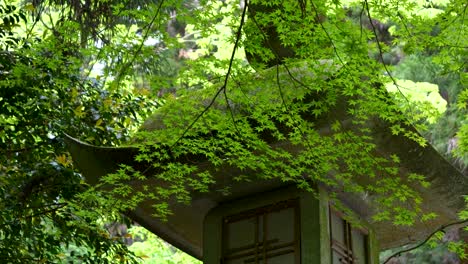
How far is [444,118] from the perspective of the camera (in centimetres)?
1216

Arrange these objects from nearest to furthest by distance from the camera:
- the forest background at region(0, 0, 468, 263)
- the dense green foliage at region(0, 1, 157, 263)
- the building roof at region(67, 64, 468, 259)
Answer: the forest background at region(0, 0, 468, 263)
the building roof at region(67, 64, 468, 259)
the dense green foliage at region(0, 1, 157, 263)

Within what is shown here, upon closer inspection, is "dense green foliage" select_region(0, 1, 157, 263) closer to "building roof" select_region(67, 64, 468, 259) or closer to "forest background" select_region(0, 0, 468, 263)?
"forest background" select_region(0, 0, 468, 263)

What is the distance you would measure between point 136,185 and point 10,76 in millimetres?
1242

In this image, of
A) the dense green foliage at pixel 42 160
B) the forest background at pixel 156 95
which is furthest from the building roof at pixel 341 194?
the dense green foliage at pixel 42 160

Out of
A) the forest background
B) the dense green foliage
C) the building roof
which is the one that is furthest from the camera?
the dense green foliage

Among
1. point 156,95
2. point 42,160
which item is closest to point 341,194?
point 156,95

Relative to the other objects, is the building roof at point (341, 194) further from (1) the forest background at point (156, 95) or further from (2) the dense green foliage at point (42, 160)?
(2) the dense green foliage at point (42, 160)

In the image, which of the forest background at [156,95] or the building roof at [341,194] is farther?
the building roof at [341,194]

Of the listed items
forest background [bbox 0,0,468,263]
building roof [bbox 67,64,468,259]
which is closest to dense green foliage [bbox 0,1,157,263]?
forest background [bbox 0,0,468,263]

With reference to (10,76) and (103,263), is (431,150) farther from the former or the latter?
(10,76)

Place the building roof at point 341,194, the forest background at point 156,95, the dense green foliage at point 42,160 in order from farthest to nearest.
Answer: the dense green foliage at point 42,160, the building roof at point 341,194, the forest background at point 156,95

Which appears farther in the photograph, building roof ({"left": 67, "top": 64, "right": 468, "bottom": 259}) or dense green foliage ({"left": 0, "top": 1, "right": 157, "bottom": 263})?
dense green foliage ({"left": 0, "top": 1, "right": 157, "bottom": 263})

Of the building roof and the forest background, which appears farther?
the building roof

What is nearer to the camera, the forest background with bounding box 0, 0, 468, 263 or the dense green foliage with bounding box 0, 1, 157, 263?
the forest background with bounding box 0, 0, 468, 263
